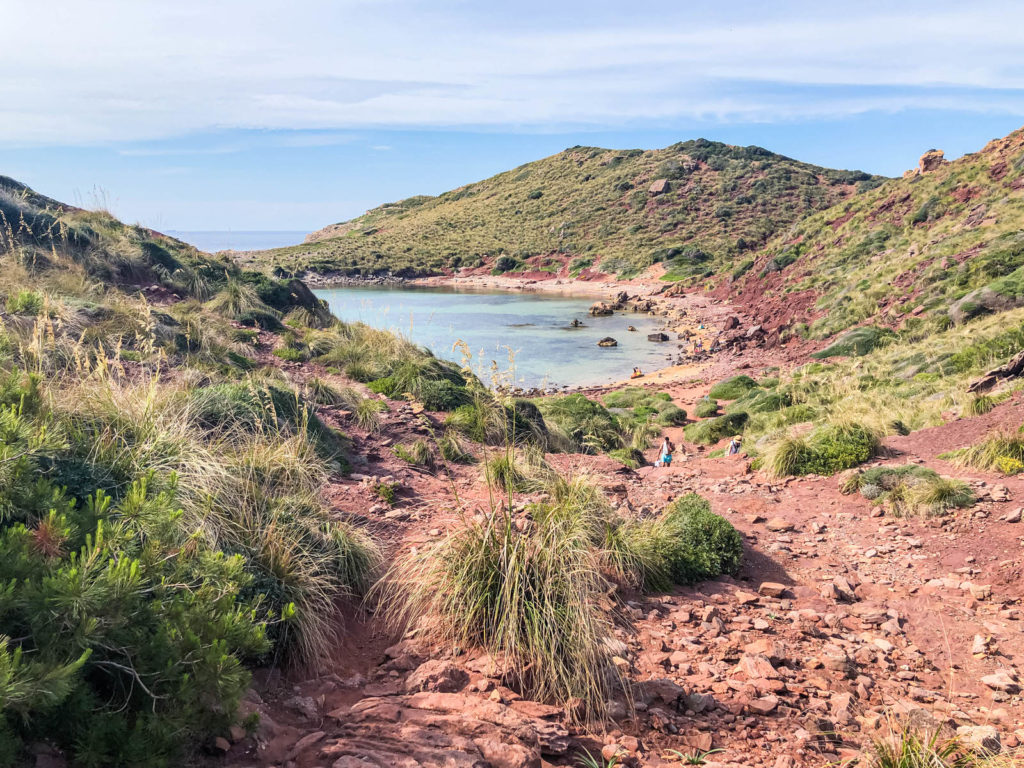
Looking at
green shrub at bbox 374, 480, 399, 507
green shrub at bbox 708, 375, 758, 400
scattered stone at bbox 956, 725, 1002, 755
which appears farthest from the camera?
green shrub at bbox 708, 375, 758, 400

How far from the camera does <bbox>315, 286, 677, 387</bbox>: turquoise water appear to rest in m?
27.0

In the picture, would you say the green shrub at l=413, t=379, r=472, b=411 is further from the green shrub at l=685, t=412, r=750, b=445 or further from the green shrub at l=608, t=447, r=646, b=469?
the green shrub at l=685, t=412, r=750, b=445

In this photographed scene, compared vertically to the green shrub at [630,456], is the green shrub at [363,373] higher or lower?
higher

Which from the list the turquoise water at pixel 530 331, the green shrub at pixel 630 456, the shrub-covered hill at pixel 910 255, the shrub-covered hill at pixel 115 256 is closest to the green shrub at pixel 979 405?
the green shrub at pixel 630 456

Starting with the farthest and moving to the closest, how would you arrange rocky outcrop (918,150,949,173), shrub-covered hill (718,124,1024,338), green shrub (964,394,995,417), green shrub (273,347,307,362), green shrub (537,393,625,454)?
rocky outcrop (918,150,949,173)
shrub-covered hill (718,124,1024,338)
green shrub (537,393,625,454)
green shrub (273,347,307,362)
green shrub (964,394,995,417)

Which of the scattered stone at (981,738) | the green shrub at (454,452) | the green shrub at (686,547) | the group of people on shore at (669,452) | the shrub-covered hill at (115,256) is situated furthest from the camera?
the shrub-covered hill at (115,256)

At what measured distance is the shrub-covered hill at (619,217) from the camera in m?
62.8

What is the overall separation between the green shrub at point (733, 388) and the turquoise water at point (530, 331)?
550 centimetres

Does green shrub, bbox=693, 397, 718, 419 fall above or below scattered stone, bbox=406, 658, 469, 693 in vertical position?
below

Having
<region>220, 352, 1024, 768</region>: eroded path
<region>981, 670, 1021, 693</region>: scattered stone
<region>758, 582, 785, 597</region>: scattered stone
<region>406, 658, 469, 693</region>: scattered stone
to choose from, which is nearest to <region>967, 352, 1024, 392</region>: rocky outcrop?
<region>220, 352, 1024, 768</region>: eroded path

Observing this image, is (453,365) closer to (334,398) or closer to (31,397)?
(334,398)

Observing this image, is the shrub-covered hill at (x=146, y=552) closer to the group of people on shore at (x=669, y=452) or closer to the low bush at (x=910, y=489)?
the low bush at (x=910, y=489)

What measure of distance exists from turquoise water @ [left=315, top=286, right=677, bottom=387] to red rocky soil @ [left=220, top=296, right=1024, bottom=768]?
29.8 ft

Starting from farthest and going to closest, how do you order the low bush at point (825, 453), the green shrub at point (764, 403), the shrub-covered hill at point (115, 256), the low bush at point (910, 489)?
1. the green shrub at point (764, 403)
2. the shrub-covered hill at point (115, 256)
3. the low bush at point (825, 453)
4. the low bush at point (910, 489)
